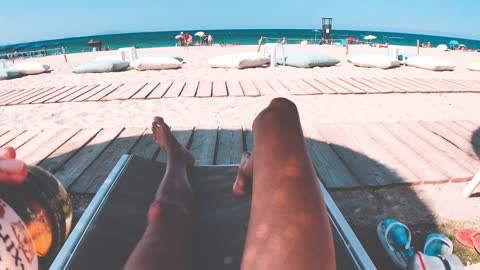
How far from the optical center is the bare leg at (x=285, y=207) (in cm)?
70

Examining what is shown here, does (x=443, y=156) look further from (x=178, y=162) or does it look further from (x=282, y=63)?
(x=282, y=63)

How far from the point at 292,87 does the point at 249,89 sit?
2.91 feet

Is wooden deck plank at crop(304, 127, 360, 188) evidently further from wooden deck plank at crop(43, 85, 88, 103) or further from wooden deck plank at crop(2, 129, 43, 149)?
wooden deck plank at crop(43, 85, 88, 103)

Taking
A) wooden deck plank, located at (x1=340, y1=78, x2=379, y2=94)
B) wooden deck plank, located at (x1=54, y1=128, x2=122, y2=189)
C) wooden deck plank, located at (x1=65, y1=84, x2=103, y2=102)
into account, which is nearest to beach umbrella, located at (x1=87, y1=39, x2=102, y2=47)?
wooden deck plank, located at (x1=65, y1=84, x2=103, y2=102)

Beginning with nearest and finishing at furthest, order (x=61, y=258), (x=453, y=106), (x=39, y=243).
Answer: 1. (x=39, y=243)
2. (x=61, y=258)
3. (x=453, y=106)

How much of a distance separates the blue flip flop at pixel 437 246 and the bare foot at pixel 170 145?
1563 millimetres

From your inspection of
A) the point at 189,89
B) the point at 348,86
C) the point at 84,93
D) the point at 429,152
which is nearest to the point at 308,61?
the point at 348,86

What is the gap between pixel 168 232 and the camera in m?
1.09

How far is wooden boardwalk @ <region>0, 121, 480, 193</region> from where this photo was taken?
2.55 m

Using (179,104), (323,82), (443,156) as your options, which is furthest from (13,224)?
(323,82)

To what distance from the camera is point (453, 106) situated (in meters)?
4.80

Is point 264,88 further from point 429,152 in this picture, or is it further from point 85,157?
point 85,157

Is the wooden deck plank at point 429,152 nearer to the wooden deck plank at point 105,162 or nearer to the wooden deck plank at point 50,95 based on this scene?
the wooden deck plank at point 105,162

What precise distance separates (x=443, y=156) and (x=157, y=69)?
25.4ft
